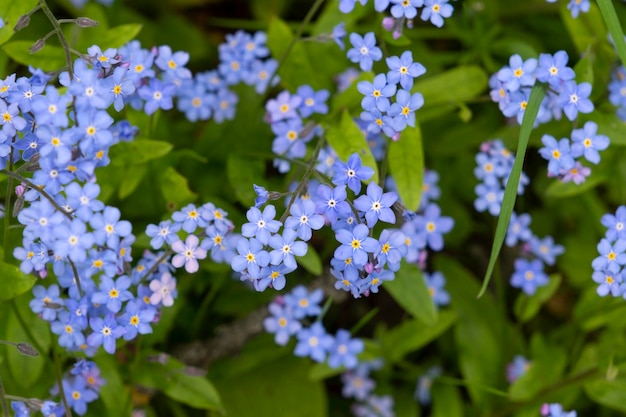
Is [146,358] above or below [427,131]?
below

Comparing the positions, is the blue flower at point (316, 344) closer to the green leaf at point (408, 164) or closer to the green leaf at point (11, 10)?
the green leaf at point (408, 164)

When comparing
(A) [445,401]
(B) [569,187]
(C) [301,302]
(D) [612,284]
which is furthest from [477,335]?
(D) [612,284]

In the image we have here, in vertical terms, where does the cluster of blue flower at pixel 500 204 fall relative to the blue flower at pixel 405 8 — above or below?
below

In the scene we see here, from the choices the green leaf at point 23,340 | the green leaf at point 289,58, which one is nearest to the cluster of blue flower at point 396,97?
the green leaf at point 289,58

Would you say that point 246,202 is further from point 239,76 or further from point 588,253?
point 588,253

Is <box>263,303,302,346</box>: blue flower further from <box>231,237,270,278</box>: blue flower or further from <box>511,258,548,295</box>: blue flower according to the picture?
<box>511,258,548,295</box>: blue flower

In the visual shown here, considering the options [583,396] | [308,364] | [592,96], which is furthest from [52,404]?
[583,396]

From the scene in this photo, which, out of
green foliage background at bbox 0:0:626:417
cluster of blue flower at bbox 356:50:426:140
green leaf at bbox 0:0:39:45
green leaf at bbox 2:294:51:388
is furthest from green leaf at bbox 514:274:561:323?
green leaf at bbox 0:0:39:45
